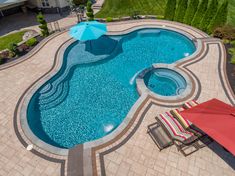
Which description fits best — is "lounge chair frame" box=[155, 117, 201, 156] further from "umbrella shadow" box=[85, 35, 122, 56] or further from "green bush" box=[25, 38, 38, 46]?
"green bush" box=[25, 38, 38, 46]

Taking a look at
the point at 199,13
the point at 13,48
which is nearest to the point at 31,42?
the point at 13,48

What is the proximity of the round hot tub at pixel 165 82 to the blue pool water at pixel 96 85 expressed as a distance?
150 centimetres

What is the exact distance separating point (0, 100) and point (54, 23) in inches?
579

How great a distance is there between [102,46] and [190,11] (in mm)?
12359

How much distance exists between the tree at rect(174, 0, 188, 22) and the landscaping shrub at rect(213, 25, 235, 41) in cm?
507

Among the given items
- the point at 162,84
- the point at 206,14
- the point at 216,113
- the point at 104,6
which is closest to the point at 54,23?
the point at 104,6

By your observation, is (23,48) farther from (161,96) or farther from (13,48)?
(161,96)

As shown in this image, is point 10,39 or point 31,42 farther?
point 10,39

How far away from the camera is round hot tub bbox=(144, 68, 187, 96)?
15.4 metres

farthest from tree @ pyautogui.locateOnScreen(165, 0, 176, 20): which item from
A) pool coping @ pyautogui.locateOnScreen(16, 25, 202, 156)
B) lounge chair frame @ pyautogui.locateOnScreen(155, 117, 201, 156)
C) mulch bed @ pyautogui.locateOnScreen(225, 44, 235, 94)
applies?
lounge chair frame @ pyautogui.locateOnScreen(155, 117, 201, 156)

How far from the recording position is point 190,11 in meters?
22.8

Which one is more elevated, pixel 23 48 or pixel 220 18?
pixel 220 18

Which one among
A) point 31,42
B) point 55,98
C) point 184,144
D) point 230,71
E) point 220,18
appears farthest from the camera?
point 31,42

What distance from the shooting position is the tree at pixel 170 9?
2316 centimetres
